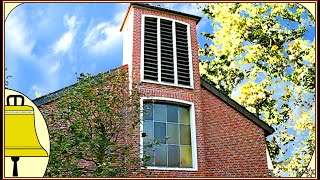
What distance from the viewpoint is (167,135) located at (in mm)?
Answer: 9984

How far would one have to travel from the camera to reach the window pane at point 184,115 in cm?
1045

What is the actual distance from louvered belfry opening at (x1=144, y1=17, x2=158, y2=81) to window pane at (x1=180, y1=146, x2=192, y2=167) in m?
1.90

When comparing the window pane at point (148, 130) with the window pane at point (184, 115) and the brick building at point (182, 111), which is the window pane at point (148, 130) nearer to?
the brick building at point (182, 111)

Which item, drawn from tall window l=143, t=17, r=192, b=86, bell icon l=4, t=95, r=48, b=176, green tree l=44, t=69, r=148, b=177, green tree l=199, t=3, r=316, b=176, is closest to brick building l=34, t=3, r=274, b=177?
tall window l=143, t=17, r=192, b=86

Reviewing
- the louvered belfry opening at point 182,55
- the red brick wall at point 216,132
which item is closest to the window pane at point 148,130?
the red brick wall at point 216,132

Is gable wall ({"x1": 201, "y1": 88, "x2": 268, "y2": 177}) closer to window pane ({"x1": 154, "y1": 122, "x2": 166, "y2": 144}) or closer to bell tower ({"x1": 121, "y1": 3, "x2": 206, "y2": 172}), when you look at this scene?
bell tower ({"x1": 121, "y1": 3, "x2": 206, "y2": 172})

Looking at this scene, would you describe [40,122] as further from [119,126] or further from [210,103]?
[210,103]

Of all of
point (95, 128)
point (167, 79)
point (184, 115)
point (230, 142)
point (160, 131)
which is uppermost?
point (167, 79)

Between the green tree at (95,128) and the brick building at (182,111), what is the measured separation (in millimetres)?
1489

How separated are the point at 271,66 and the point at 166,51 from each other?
6.76 meters

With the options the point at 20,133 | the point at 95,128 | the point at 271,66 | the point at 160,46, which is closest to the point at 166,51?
the point at 160,46

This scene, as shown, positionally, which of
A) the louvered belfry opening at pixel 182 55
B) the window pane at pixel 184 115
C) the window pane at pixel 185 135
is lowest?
the window pane at pixel 185 135

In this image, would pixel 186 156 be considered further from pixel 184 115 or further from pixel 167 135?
pixel 184 115

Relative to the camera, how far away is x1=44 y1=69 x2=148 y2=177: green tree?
7.20m
